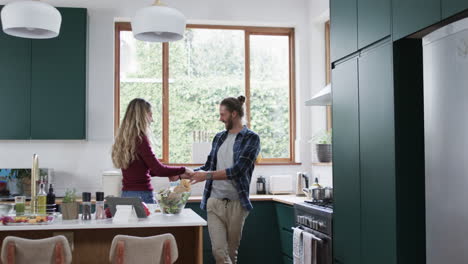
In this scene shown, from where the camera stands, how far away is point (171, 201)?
11.7 feet

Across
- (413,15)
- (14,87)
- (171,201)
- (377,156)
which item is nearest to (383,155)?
(377,156)

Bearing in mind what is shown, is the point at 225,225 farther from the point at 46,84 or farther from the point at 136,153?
the point at 46,84

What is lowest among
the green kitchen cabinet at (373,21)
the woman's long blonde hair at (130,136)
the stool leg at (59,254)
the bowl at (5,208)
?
the stool leg at (59,254)

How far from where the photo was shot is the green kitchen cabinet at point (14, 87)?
5.33 metres

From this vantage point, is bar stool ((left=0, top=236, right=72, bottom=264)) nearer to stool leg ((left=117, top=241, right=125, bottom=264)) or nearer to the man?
stool leg ((left=117, top=241, right=125, bottom=264))

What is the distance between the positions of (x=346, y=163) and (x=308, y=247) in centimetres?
79

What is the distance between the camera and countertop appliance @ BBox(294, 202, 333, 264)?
12.3 ft

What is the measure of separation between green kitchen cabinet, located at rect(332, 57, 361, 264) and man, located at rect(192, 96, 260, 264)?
79 centimetres

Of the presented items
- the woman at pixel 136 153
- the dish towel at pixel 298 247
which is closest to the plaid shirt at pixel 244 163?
the dish towel at pixel 298 247

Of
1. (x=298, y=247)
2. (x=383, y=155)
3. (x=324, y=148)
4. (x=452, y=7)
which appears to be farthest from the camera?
(x=324, y=148)

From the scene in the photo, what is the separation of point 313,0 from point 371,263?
137 inches

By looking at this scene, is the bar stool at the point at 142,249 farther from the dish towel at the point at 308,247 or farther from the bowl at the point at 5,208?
the dish towel at the point at 308,247

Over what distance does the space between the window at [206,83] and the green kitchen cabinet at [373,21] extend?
2827 mm

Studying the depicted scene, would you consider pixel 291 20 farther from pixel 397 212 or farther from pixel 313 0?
pixel 397 212
